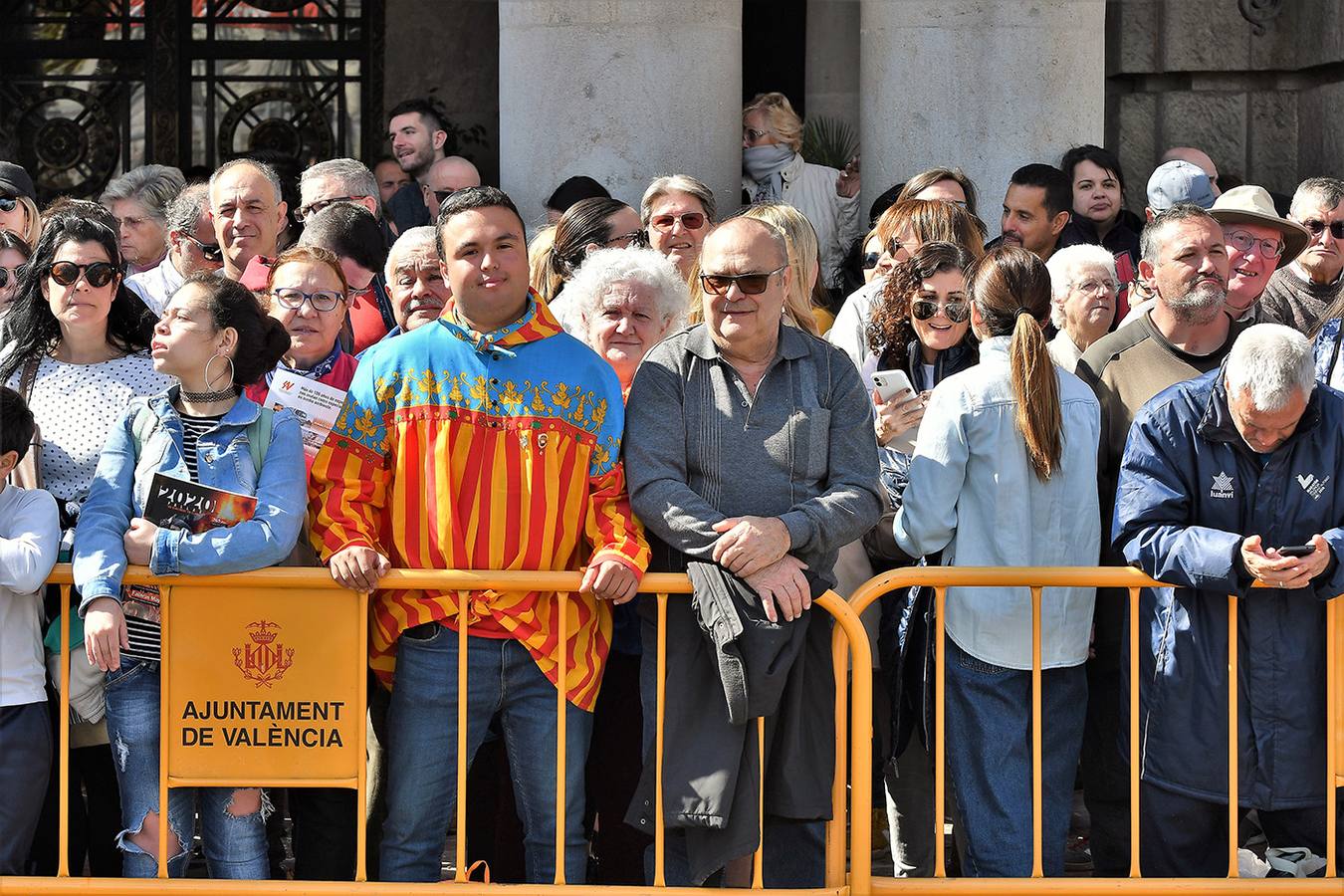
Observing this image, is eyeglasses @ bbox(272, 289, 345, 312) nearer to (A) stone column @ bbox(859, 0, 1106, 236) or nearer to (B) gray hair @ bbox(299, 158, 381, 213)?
(B) gray hair @ bbox(299, 158, 381, 213)

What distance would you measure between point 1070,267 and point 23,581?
11.3 feet

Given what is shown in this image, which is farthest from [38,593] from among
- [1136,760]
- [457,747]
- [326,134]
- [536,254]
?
[326,134]

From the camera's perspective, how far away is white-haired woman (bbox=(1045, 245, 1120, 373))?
19.8 ft

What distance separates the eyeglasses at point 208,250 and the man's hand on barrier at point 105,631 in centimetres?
259

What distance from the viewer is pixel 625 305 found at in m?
5.21

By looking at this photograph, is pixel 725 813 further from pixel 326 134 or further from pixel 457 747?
pixel 326 134

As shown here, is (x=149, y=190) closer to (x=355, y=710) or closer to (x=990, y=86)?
(x=355, y=710)

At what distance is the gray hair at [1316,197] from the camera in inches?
273

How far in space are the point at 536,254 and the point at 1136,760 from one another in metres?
2.63

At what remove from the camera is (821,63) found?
10.3 meters

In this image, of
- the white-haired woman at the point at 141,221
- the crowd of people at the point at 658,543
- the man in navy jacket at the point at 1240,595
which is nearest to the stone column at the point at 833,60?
the white-haired woman at the point at 141,221

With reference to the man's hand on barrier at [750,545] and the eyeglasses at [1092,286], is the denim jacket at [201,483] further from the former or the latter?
the eyeglasses at [1092,286]

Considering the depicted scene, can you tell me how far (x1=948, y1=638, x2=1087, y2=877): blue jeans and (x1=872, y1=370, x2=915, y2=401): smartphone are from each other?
73 cm

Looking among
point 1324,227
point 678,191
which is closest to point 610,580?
point 678,191
